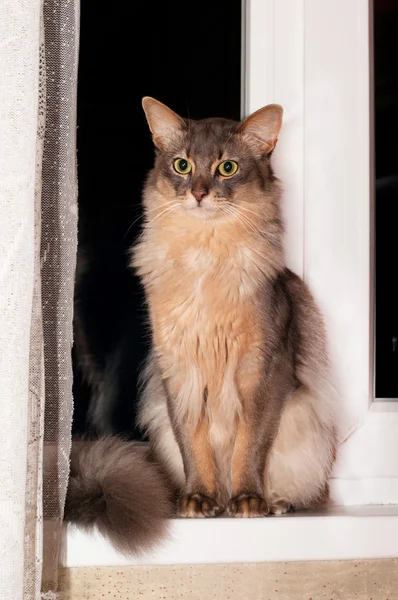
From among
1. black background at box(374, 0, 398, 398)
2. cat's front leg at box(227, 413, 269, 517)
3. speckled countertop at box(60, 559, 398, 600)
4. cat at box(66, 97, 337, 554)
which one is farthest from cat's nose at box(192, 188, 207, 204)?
speckled countertop at box(60, 559, 398, 600)

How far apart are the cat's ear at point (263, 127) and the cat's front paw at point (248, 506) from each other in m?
0.66

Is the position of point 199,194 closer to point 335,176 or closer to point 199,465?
point 335,176

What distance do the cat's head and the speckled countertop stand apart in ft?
2.11

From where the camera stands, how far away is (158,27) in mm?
1729

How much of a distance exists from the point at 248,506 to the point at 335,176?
73 cm

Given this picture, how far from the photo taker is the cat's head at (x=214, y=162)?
136cm

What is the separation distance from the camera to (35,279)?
42.7 inches

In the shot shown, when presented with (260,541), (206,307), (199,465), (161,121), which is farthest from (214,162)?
(260,541)

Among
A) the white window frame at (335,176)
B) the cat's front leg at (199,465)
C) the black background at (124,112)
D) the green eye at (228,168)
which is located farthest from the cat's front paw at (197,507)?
the green eye at (228,168)

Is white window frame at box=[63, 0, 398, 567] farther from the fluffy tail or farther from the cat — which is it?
the fluffy tail

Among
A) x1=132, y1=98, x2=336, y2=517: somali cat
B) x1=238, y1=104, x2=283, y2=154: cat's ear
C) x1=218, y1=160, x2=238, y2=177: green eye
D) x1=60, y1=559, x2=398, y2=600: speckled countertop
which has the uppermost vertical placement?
x1=238, y1=104, x2=283, y2=154: cat's ear

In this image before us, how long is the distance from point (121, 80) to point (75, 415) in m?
0.82

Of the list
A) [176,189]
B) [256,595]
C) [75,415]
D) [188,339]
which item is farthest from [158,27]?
[256,595]

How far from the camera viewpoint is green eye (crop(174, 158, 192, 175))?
1405mm
